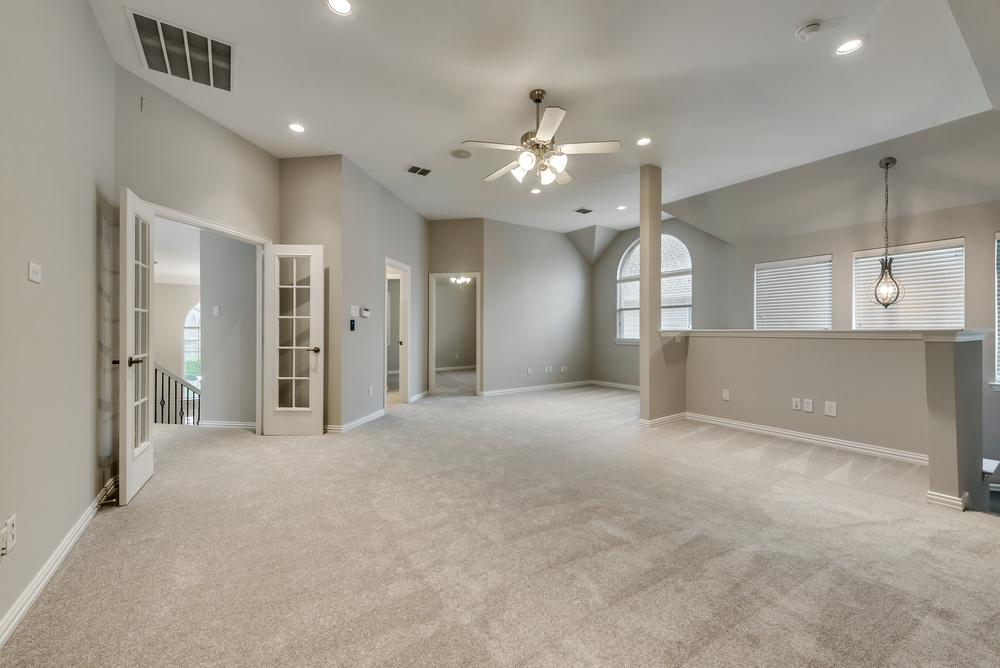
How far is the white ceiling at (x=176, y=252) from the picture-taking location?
6854 mm

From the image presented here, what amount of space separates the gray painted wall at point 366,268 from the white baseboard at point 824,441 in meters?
3.90

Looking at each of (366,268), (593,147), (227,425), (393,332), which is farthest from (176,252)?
(593,147)

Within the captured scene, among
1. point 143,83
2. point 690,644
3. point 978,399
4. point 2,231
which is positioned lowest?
point 690,644

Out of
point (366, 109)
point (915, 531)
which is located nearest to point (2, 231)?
point (366, 109)

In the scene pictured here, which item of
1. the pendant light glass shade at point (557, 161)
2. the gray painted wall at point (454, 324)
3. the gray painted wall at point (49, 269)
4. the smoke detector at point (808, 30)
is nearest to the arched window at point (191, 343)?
the gray painted wall at point (454, 324)

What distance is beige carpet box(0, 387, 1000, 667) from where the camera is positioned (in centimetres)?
145

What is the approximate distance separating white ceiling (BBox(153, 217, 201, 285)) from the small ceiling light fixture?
21.9 feet

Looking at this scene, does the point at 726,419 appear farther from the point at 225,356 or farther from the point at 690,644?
the point at 225,356

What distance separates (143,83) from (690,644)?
4.57 metres

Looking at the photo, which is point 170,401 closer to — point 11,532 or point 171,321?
point 171,321

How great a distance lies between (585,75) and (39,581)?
398 cm

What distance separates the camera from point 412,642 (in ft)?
4.83

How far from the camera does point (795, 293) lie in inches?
215

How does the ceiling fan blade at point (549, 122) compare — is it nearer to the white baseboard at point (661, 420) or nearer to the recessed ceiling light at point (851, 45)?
the recessed ceiling light at point (851, 45)
